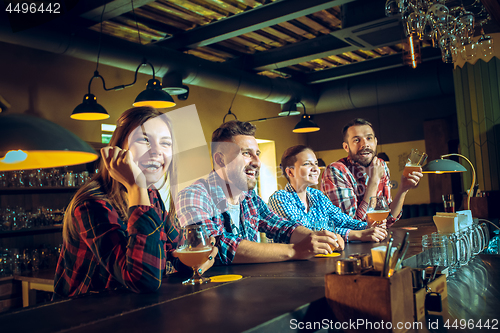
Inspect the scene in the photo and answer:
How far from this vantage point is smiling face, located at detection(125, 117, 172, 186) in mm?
1446

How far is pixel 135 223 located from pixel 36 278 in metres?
2.72

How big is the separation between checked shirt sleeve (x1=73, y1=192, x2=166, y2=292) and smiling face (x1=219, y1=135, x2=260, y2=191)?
0.77 m

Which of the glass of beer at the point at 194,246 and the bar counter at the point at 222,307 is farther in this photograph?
the glass of beer at the point at 194,246

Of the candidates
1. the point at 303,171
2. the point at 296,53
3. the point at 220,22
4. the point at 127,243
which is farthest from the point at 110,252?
the point at 296,53

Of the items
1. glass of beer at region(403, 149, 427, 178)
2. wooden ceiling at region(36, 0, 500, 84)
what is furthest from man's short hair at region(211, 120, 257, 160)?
wooden ceiling at region(36, 0, 500, 84)

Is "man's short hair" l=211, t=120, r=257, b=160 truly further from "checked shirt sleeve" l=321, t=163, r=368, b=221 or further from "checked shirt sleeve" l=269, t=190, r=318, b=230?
"checked shirt sleeve" l=321, t=163, r=368, b=221

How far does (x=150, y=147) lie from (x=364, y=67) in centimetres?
620

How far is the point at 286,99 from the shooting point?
6.84m

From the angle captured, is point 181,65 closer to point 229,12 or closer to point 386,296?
point 229,12

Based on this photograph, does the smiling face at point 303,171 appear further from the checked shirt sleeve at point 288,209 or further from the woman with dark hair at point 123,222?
the woman with dark hair at point 123,222

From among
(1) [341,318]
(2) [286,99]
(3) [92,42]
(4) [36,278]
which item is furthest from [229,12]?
(1) [341,318]

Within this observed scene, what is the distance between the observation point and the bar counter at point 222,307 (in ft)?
2.97

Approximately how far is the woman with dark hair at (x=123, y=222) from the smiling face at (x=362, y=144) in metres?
2.05

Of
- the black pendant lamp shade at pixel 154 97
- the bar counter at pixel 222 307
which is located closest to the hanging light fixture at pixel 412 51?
the bar counter at pixel 222 307
